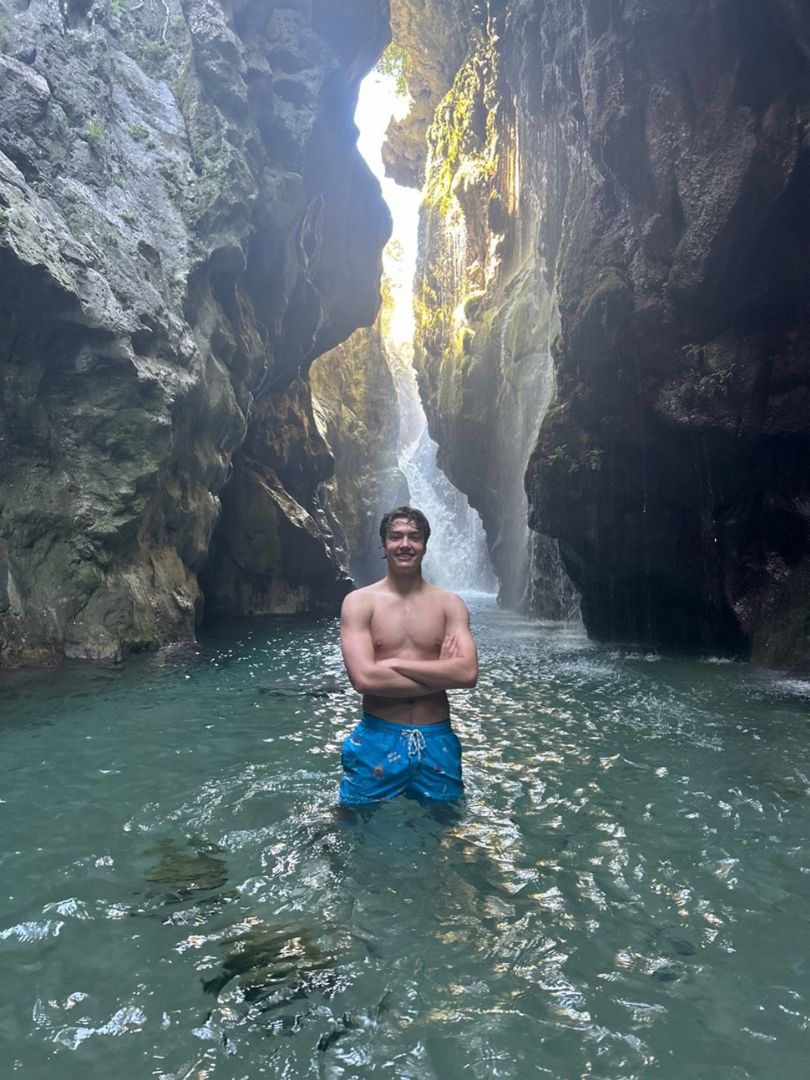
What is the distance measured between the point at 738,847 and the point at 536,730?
347 cm

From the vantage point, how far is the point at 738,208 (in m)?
11.7

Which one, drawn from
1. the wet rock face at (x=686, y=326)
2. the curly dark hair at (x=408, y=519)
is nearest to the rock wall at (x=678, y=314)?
the wet rock face at (x=686, y=326)

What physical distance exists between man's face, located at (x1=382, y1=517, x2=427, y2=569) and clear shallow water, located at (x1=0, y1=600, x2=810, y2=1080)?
1.53m

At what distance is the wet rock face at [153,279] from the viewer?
13188mm

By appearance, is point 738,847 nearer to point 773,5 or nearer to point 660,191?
point 773,5

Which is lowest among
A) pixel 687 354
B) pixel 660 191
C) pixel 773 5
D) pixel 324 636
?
pixel 324 636

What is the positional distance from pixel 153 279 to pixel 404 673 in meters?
14.7

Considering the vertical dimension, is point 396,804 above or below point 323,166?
below

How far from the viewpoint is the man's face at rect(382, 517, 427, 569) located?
466 cm

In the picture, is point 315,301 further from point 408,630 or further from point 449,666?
point 449,666

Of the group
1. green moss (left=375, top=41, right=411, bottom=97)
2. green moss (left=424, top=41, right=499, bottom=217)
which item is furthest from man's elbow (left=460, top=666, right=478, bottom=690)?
green moss (left=375, top=41, right=411, bottom=97)

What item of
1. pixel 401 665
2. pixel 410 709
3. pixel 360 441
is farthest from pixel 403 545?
pixel 360 441

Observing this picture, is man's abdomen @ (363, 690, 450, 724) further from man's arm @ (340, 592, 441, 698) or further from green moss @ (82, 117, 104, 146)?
green moss @ (82, 117, 104, 146)

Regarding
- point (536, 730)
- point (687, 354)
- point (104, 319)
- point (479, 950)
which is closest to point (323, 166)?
point (104, 319)
